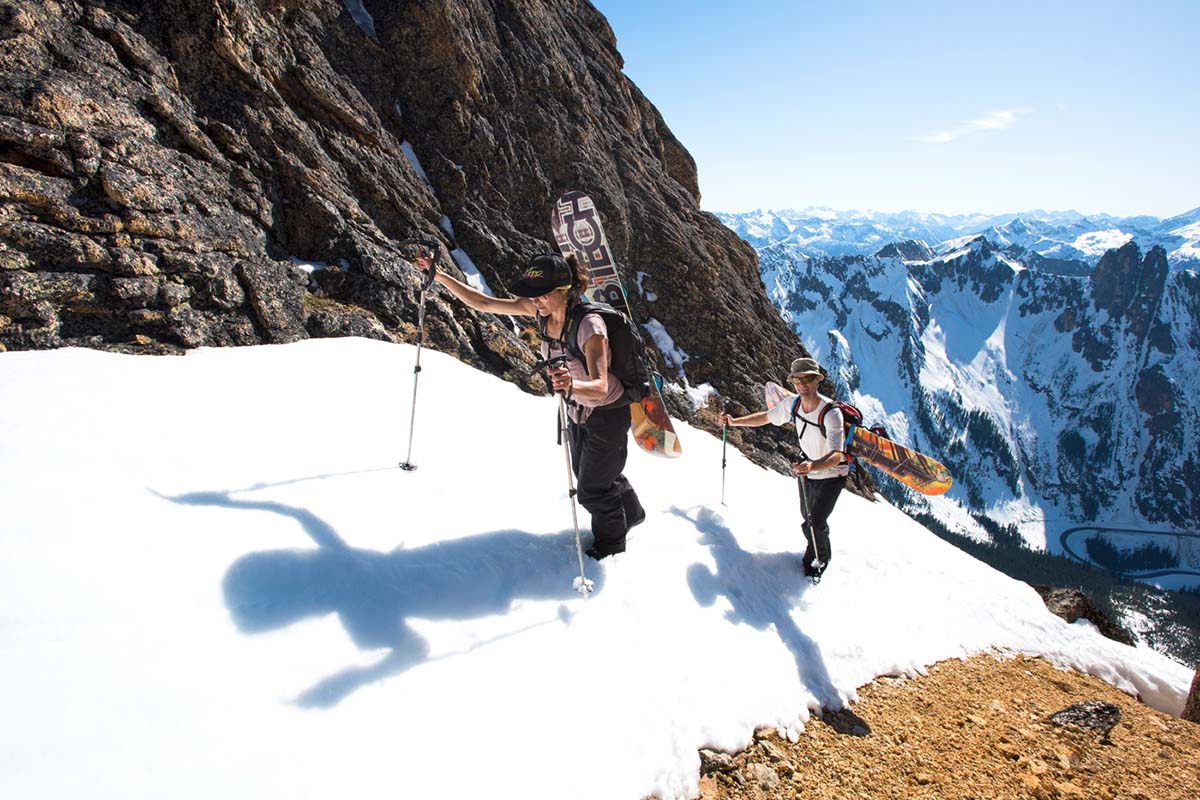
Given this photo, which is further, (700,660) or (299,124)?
(299,124)

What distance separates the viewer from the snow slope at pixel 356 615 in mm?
3316

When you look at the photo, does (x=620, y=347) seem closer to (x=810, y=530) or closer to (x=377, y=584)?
(x=377, y=584)

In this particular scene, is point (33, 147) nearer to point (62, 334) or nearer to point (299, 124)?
point (62, 334)

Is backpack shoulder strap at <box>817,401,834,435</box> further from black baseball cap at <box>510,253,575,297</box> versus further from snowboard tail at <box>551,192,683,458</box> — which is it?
snowboard tail at <box>551,192,683,458</box>

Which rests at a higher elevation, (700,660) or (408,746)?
(408,746)

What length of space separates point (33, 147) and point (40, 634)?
9.65 m

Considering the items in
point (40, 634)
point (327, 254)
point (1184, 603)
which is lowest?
point (1184, 603)

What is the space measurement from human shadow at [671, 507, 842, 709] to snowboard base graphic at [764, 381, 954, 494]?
3.18m

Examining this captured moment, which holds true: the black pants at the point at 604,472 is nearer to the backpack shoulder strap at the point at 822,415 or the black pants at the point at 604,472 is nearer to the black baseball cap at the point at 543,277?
the black baseball cap at the point at 543,277

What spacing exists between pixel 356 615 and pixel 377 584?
402mm

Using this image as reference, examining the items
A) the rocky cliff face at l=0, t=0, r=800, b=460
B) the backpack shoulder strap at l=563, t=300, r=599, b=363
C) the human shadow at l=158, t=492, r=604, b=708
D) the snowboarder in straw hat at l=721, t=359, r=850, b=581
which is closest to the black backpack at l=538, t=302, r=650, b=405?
the backpack shoulder strap at l=563, t=300, r=599, b=363

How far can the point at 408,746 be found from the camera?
364 centimetres

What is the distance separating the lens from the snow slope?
3.32 metres

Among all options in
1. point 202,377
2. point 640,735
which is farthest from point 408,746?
point 202,377
